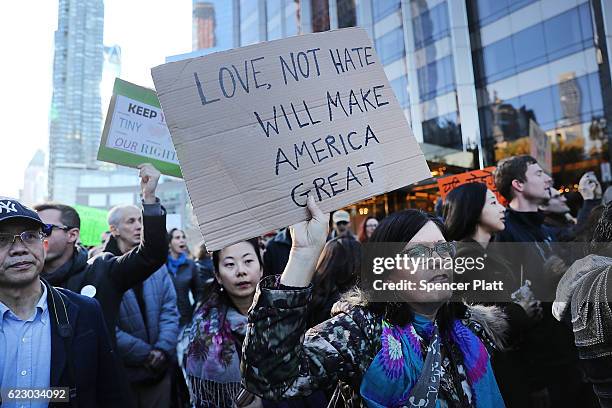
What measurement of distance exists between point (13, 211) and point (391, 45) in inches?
993

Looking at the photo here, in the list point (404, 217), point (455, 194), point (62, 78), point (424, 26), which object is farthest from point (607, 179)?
point (62, 78)

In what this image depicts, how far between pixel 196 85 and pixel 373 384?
1.13 meters

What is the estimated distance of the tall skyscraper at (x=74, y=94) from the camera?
5728 centimetres

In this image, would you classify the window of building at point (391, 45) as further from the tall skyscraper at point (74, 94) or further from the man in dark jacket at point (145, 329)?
the tall skyscraper at point (74, 94)

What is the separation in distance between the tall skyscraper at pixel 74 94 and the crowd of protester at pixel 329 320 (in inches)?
2358

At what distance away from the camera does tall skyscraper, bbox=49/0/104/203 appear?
188ft

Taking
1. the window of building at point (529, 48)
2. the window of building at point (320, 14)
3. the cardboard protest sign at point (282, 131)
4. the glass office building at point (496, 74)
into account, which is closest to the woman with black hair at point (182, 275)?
the cardboard protest sign at point (282, 131)

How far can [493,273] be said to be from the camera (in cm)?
267

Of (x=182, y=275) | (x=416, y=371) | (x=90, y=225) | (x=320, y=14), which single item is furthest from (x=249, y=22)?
(x=416, y=371)

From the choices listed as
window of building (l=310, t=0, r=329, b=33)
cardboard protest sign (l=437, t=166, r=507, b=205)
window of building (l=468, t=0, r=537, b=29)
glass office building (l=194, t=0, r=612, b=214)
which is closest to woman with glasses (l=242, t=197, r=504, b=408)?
cardboard protest sign (l=437, t=166, r=507, b=205)

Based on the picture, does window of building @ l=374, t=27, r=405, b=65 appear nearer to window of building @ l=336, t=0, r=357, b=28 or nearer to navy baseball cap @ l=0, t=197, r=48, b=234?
window of building @ l=336, t=0, r=357, b=28

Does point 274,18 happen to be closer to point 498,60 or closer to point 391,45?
point 391,45

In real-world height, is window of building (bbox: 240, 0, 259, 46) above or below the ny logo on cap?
above

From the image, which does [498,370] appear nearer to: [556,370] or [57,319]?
[556,370]
